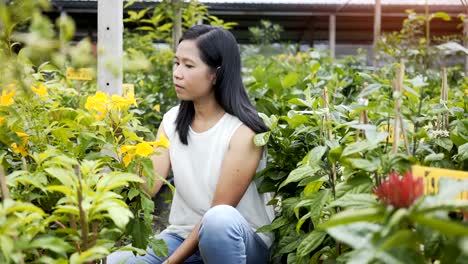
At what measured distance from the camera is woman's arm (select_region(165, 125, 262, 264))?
85.1 inches

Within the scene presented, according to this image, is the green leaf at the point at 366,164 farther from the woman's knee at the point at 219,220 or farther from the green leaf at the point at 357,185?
the woman's knee at the point at 219,220

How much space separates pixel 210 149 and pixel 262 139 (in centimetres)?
28

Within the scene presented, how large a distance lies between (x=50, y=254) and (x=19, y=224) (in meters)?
0.25

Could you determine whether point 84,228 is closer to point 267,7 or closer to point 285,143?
point 285,143

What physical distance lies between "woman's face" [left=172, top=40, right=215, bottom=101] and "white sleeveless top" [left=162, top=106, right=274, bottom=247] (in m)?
0.15

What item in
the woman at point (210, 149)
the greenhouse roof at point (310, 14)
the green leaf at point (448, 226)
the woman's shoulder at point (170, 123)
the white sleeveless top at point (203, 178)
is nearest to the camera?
the green leaf at point (448, 226)

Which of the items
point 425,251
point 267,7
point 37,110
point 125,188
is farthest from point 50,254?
point 267,7

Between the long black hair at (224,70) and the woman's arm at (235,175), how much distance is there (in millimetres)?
80

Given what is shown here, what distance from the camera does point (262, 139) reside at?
211 centimetres

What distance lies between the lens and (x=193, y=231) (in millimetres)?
2170

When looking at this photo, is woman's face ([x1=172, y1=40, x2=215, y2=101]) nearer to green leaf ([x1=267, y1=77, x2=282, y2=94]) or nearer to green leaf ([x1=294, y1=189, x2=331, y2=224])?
green leaf ([x1=294, y1=189, x2=331, y2=224])

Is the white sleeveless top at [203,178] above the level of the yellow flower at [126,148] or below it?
below

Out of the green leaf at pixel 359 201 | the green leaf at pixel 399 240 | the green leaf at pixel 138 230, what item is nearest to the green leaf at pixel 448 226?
the green leaf at pixel 399 240

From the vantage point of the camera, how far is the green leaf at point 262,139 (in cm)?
210
